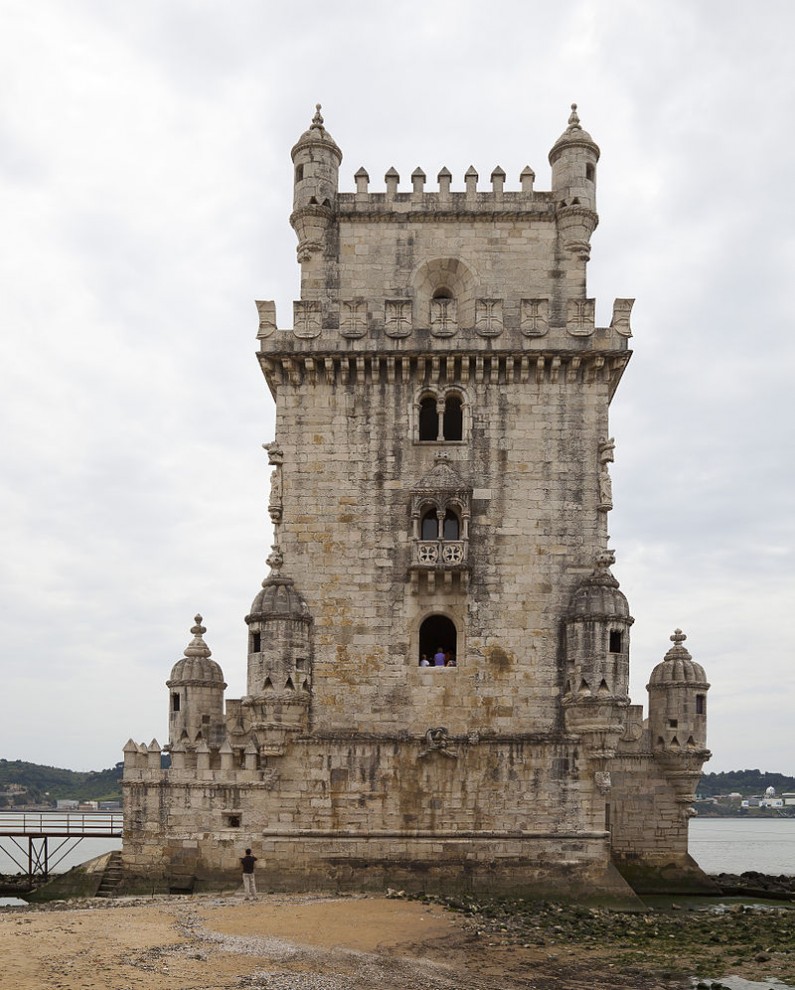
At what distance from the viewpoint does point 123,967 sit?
1997 cm

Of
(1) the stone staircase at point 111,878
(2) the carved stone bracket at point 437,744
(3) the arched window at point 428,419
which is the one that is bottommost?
(1) the stone staircase at point 111,878

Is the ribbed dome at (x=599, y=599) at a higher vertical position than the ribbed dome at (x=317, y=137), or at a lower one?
lower

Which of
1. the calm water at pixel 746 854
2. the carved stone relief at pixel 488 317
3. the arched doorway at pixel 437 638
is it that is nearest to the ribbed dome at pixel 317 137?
the carved stone relief at pixel 488 317

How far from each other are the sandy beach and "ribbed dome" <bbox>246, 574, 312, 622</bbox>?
748 cm

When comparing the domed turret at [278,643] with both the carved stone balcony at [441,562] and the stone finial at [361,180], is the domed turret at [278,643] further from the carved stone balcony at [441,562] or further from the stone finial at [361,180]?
the stone finial at [361,180]

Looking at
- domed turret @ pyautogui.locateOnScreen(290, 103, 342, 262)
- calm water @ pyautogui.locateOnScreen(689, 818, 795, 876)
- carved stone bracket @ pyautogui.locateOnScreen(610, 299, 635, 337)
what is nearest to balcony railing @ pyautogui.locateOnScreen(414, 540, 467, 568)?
carved stone bracket @ pyautogui.locateOnScreen(610, 299, 635, 337)

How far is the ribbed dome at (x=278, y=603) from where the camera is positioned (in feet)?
101

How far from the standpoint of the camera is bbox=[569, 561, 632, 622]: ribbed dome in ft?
99.4

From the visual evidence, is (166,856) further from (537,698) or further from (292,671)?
(537,698)

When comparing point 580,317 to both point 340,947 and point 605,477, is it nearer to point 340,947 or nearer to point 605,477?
point 605,477

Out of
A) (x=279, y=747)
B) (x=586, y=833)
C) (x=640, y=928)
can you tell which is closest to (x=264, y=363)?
(x=279, y=747)

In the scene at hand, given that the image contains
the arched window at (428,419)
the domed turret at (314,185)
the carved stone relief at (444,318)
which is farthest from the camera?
the domed turret at (314,185)

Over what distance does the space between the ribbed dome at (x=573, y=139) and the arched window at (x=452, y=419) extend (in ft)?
28.1

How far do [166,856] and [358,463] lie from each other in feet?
40.3
